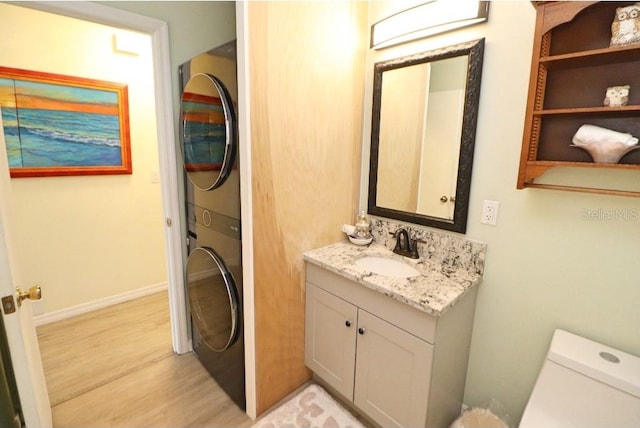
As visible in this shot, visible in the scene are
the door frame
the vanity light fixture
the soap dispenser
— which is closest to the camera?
the vanity light fixture

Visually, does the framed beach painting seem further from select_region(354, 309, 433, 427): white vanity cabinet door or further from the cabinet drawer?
select_region(354, 309, 433, 427): white vanity cabinet door

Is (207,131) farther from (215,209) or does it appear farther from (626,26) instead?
(626,26)

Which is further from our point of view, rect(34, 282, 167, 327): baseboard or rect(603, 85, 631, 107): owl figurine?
rect(34, 282, 167, 327): baseboard

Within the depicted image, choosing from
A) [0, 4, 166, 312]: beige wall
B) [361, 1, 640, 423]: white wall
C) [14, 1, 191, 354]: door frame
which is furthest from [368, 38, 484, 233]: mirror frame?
[0, 4, 166, 312]: beige wall

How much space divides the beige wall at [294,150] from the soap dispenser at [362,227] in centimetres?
9

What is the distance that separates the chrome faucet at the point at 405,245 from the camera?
1.70m

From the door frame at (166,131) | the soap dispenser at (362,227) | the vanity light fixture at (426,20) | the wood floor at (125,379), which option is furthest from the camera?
the soap dispenser at (362,227)

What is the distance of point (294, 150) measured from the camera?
5.05 ft

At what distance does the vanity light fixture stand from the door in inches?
71.3

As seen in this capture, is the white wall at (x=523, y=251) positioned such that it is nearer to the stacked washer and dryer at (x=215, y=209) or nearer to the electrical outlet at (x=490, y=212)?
the electrical outlet at (x=490, y=212)

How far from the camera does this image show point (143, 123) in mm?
2783

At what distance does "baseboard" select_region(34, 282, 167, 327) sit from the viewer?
97.8 inches

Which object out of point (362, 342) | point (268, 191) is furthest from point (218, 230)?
point (362, 342)

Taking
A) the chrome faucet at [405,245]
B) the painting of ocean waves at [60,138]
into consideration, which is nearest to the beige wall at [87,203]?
the painting of ocean waves at [60,138]
